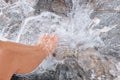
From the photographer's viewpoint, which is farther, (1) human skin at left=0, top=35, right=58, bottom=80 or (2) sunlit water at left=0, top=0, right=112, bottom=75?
(2) sunlit water at left=0, top=0, right=112, bottom=75

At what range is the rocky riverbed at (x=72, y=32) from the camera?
10.3 ft

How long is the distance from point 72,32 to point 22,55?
67cm

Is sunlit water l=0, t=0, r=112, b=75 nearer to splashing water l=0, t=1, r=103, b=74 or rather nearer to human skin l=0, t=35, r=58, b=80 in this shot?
splashing water l=0, t=1, r=103, b=74

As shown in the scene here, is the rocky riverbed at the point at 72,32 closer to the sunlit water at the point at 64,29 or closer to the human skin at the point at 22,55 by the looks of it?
the sunlit water at the point at 64,29

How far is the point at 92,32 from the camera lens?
134 inches

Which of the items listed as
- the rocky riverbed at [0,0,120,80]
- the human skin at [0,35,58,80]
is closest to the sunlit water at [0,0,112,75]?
the rocky riverbed at [0,0,120,80]

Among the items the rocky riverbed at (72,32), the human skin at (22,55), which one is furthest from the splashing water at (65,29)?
the human skin at (22,55)

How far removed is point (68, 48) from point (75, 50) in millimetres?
105

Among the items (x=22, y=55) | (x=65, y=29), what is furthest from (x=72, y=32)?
(x=22, y=55)

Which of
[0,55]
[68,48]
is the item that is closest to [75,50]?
[68,48]

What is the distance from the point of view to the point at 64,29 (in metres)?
3.70

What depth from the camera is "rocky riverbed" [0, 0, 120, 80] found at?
3133 mm

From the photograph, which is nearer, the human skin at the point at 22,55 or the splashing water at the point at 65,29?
the human skin at the point at 22,55

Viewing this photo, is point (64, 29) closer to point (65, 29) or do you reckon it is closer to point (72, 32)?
point (65, 29)
